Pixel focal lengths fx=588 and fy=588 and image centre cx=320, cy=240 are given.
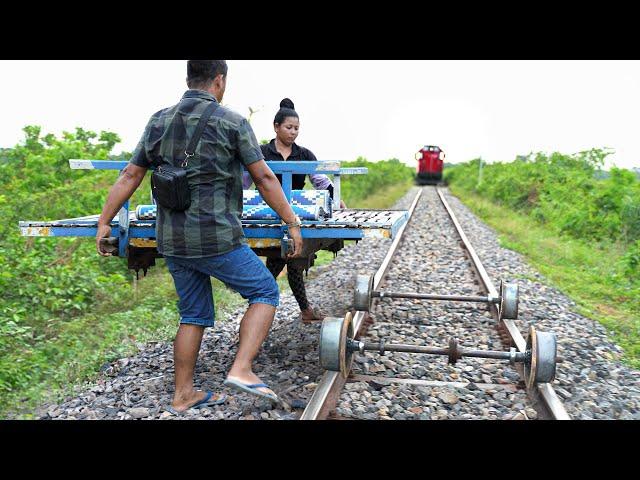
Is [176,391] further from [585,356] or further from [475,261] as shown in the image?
[475,261]

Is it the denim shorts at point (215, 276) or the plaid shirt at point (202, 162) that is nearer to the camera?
the plaid shirt at point (202, 162)

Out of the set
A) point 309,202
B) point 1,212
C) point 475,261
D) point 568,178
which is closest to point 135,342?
point 309,202

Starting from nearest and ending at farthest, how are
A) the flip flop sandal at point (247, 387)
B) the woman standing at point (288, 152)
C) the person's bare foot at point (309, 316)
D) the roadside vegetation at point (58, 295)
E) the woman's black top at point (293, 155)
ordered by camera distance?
the flip flop sandal at point (247, 387) → the roadside vegetation at point (58, 295) → the woman standing at point (288, 152) → the woman's black top at point (293, 155) → the person's bare foot at point (309, 316)

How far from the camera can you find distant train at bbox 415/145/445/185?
42.8m

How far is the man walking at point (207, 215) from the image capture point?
3.33m

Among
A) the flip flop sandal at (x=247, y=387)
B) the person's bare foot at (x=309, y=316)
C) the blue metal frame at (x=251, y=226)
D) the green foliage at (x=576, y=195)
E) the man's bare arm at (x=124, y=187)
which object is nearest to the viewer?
the flip flop sandal at (x=247, y=387)

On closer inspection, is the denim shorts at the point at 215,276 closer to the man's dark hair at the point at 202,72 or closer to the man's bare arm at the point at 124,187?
the man's bare arm at the point at 124,187

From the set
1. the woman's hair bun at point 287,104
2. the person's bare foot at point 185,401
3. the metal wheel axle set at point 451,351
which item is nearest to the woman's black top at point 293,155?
the woman's hair bun at point 287,104

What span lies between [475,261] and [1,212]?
6.46 meters

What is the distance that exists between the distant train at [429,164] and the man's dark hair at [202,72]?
40350 mm

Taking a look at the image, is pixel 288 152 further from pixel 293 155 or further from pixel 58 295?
pixel 58 295

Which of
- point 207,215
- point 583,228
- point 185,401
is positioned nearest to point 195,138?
point 207,215

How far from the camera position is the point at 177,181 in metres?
3.25

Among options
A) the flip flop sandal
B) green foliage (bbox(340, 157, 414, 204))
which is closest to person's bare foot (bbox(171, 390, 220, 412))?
the flip flop sandal
